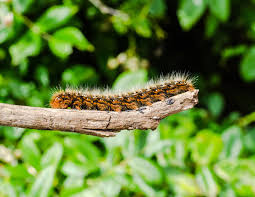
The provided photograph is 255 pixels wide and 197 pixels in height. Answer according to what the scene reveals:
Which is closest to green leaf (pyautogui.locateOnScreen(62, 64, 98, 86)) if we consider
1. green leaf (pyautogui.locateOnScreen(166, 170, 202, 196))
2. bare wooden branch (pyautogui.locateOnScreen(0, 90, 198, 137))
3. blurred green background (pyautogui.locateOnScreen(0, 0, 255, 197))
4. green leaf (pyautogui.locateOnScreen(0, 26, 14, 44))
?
blurred green background (pyautogui.locateOnScreen(0, 0, 255, 197))

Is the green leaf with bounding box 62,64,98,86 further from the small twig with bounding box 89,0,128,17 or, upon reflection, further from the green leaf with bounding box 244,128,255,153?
the green leaf with bounding box 244,128,255,153

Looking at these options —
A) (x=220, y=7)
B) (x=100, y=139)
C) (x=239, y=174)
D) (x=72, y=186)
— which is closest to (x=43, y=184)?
(x=72, y=186)

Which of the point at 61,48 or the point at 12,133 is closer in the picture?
the point at 61,48

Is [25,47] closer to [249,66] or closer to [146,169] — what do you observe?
[146,169]

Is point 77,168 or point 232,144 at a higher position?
point 232,144

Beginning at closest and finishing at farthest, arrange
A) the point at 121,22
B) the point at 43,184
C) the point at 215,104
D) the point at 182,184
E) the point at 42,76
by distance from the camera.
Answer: the point at 43,184, the point at 182,184, the point at 42,76, the point at 121,22, the point at 215,104

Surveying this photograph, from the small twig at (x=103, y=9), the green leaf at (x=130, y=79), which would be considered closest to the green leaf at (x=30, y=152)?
the green leaf at (x=130, y=79)

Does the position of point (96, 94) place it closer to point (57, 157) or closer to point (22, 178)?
point (57, 157)
